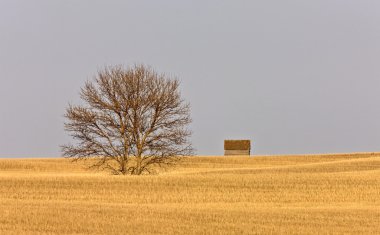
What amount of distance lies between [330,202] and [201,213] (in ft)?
32.6

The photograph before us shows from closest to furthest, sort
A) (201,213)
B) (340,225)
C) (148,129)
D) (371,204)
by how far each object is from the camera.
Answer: (340,225) < (201,213) < (371,204) < (148,129)

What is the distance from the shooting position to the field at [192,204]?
2267cm

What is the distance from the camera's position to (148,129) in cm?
5003

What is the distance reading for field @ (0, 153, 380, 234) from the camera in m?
22.7

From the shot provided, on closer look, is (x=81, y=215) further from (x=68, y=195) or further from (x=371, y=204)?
(x=371, y=204)

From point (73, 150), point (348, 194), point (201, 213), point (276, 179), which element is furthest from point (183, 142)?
point (201, 213)

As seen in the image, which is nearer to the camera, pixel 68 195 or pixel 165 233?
pixel 165 233

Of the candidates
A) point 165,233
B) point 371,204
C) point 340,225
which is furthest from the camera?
point 371,204

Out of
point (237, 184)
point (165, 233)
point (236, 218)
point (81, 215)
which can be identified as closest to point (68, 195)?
point (237, 184)

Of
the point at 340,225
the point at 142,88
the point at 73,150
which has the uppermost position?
the point at 142,88

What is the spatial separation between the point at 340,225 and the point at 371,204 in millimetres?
10179

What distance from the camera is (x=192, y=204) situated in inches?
1292

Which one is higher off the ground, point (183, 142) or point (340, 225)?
point (183, 142)

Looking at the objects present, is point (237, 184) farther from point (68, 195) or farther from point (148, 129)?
point (148, 129)
